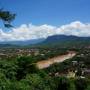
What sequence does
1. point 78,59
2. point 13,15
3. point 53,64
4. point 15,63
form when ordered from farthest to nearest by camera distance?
point 78,59 → point 53,64 → point 15,63 → point 13,15

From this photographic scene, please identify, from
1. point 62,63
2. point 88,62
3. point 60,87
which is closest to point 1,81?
point 60,87

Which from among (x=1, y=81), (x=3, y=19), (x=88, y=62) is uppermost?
(x=3, y=19)

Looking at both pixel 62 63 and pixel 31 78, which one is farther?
pixel 62 63

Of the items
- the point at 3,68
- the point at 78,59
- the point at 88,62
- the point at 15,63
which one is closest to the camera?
the point at 3,68

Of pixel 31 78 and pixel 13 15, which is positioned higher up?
pixel 13 15

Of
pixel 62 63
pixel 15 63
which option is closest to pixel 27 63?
pixel 15 63

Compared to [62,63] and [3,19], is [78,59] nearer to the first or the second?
[62,63]

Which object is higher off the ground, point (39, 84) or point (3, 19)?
point (3, 19)

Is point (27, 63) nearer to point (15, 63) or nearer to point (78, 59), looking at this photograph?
point (15, 63)

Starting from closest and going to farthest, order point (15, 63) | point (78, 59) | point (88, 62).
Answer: point (15, 63)
point (88, 62)
point (78, 59)
